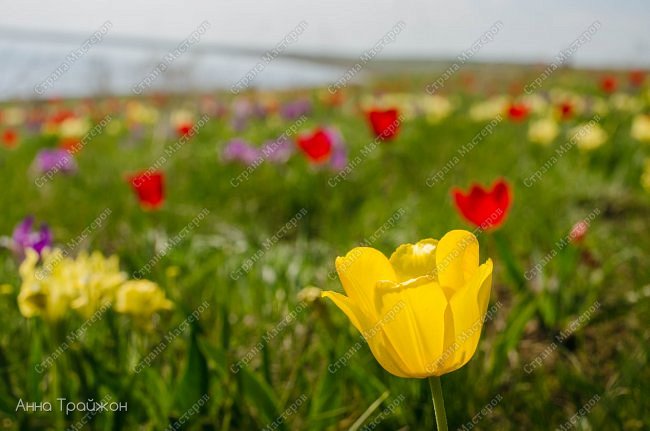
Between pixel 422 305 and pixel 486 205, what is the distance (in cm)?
126

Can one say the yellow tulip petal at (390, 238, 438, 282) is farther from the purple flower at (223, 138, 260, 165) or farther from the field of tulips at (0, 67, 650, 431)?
the purple flower at (223, 138, 260, 165)

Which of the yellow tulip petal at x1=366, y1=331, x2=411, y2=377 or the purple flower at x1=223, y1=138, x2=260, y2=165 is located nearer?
the yellow tulip petal at x1=366, y1=331, x2=411, y2=377

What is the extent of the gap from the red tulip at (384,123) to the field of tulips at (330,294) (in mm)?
10

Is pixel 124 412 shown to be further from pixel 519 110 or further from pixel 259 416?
pixel 519 110

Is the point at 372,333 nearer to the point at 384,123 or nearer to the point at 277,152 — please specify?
the point at 384,123

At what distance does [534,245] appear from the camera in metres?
3.12

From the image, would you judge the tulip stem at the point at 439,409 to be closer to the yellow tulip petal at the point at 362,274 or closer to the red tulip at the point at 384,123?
the yellow tulip petal at the point at 362,274

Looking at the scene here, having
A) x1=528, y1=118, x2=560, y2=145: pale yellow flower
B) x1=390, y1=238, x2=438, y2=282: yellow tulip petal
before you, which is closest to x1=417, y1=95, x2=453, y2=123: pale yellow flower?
x1=528, y1=118, x2=560, y2=145: pale yellow flower

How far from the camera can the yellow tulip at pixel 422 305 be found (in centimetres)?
94

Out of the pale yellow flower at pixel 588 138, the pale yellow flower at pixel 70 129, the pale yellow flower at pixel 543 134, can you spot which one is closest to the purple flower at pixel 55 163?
the pale yellow flower at pixel 70 129

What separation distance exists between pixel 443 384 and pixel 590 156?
11.3 ft

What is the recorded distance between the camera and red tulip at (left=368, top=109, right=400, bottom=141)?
3.48 meters

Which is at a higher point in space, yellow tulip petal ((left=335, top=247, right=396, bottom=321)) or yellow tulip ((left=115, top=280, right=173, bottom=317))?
yellow tulip petal ((left=335, top=247, right=396, bottom=321))

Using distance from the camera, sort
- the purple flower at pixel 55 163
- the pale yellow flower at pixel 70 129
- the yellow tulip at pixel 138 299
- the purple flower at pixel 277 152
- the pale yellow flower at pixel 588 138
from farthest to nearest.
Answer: the pale yellow flower at pixel 70 129
the pale yellow flower at pixel 588 138
the purple flower at pixel 55 163
the purple flower at pixel 277 152
the yellow tulip at pixel 138 299
